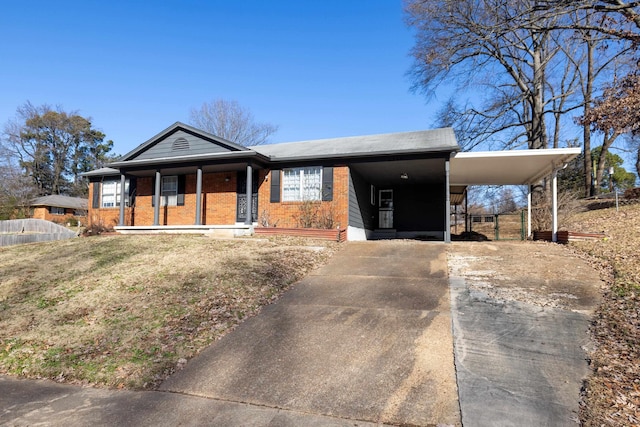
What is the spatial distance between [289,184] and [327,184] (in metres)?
1.58

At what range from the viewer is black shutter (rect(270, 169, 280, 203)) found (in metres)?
14.7

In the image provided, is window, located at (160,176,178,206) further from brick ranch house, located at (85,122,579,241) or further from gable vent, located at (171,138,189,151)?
gable vent, located at (171,138,189,151)

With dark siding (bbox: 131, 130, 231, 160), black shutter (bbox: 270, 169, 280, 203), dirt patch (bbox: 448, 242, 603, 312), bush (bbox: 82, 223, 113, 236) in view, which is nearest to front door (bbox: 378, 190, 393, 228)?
black shutter (bbox: 270, 169, 280, 203)

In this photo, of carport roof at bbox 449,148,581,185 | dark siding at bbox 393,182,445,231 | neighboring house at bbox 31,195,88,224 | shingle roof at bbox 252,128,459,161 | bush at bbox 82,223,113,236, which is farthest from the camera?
neighboring house at bbox 31,195,88,224

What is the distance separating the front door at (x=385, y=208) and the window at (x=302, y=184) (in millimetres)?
5473

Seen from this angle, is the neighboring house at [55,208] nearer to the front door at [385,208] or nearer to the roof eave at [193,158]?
the roof eave at [193,158]

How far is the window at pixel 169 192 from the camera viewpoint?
16969 millimetres

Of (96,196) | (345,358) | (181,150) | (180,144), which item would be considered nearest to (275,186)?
(181,150)

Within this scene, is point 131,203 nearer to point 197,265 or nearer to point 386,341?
point 197,265

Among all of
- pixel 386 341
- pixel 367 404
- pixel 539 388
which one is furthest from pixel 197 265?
pixel 539 388

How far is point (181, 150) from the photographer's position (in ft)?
51.9

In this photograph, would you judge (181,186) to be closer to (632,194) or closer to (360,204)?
(360,204)

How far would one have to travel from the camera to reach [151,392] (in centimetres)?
394

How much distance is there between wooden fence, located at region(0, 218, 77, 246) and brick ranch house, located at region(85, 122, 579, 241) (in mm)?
1576
